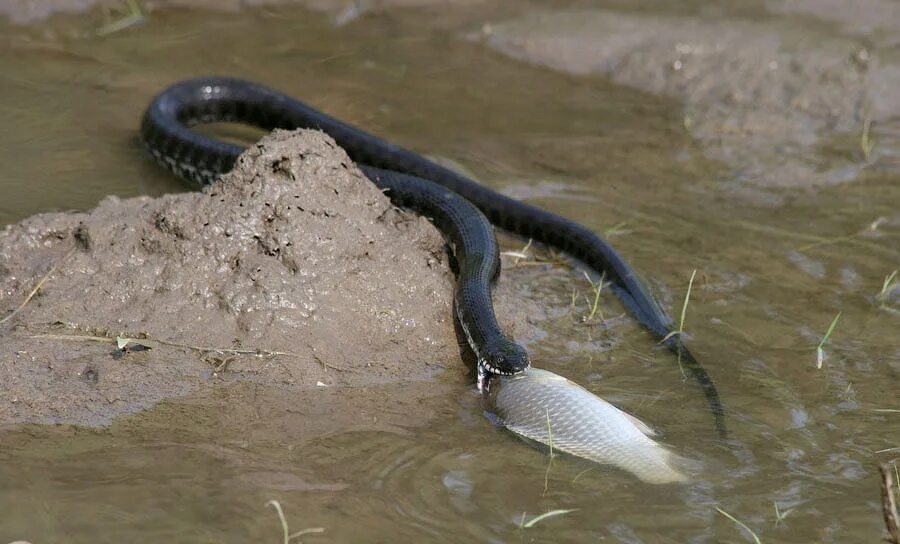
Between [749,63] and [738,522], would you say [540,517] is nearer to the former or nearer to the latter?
[738,522]

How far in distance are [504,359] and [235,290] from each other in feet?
4.87

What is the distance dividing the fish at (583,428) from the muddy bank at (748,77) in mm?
4095

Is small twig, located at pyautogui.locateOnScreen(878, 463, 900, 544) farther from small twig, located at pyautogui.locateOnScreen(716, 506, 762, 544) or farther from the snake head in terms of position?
the snake head

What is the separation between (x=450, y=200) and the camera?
720 centimetres

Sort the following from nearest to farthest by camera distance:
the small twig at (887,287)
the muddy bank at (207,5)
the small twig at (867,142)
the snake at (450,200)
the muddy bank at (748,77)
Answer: the snake at (450,200)
the small twig at (887,287)
the small twig at (867,142)
the muddy bank at (748,77)
the muddy bank at (207,5)

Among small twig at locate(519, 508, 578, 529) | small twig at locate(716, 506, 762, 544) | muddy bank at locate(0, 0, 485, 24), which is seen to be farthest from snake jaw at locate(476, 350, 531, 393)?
muddy bank at locate(0, 0, 485, 24)

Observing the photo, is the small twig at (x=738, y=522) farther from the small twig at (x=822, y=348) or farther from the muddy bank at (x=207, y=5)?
the muddy bank at (x=207, y=5)

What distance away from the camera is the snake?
600 cm

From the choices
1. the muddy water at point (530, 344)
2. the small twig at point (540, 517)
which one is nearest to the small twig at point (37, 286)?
the muddy water at point (530, 344)

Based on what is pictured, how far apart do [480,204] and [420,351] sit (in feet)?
7.70

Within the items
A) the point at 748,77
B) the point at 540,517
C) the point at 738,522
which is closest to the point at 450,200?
the point at 540,517

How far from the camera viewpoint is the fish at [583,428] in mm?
4824

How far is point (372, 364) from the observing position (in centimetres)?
579

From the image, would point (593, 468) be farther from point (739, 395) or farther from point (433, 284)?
point (433, 284)
